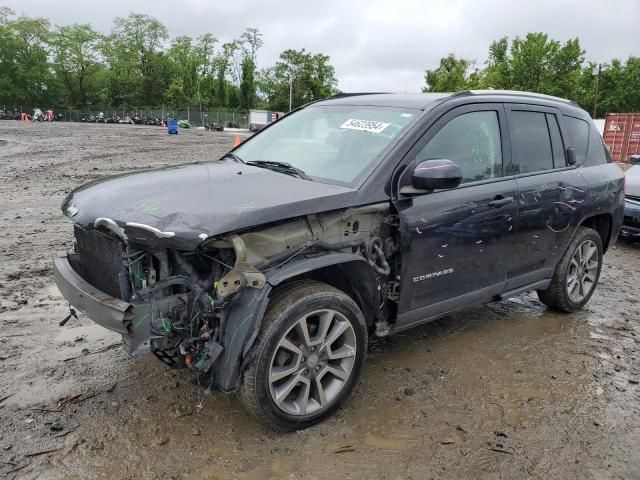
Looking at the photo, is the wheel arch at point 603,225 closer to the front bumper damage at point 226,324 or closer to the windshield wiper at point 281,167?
the windshield wiper at point 281,167

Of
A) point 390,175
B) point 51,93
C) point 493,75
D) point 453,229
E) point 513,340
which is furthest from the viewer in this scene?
point 51,93

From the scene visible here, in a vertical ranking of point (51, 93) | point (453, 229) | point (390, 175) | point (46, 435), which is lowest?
point (46, 435)

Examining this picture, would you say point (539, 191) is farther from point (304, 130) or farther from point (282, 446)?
point (282, 446)

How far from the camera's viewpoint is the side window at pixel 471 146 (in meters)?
3.75

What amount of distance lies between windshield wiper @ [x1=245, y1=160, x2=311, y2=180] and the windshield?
6cm

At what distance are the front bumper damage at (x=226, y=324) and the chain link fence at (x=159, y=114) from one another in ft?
212

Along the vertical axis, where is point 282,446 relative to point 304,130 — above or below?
below

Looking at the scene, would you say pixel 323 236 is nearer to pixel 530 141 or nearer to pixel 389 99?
pixel 389 99

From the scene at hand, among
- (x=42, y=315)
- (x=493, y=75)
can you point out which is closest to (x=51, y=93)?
(x=493, y=75)

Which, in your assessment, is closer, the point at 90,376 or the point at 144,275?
the point at 144,275

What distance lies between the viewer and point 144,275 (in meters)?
2.94

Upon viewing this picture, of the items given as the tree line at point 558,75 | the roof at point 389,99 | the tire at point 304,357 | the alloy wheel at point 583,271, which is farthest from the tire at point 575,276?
the tree line at point 558,75

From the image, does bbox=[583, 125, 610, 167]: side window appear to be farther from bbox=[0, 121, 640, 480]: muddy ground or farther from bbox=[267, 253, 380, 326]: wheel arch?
bbox=[267, 253, 380, 326]: wheel arch

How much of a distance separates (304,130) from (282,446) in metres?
2.38
